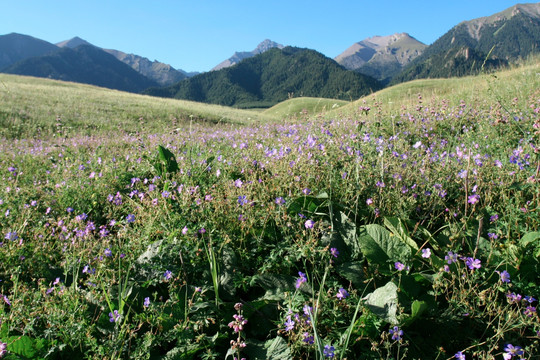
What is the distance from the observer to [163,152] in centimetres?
398

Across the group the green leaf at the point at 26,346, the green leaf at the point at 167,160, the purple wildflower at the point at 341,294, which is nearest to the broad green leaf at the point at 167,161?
the green leaf at the point at 167,160

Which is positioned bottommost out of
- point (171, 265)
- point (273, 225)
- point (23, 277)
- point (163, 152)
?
point (23, 277)

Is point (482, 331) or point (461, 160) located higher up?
point (461, 160)

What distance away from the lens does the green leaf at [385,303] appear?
A: 187 centimetres

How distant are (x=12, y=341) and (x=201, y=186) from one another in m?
2.06

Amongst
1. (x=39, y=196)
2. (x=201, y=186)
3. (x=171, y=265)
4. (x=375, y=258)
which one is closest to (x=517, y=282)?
(x=375, y=258)

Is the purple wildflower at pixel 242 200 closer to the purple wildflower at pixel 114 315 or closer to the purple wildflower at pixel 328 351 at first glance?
the purple wildflower at pixel 114 315

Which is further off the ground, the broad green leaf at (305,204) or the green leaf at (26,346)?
the broad green leaf at (305,204)

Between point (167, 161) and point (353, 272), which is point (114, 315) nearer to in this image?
point (353, 272)

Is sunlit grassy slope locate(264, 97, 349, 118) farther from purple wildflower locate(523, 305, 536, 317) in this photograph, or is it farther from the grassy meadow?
purple wildflower locate(523, 305, 536, 317)

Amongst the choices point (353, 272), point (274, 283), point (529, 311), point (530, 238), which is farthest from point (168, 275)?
point (530, 238)

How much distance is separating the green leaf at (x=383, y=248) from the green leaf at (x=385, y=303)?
30 cm

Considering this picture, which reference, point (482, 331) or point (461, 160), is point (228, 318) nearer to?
point (482, 331)

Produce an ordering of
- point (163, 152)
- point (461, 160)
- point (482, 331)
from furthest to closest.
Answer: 1. point (163, 152)
2. point (461, 160)
3. point (482, 331)
